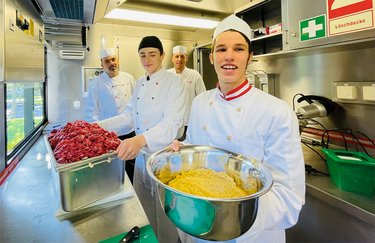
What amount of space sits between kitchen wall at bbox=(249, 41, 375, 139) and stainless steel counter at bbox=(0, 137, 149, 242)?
6.19 feet

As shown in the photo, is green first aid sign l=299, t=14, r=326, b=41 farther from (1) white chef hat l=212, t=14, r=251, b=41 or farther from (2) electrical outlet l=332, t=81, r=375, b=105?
(1) white chef hat l=212, t=14, r=251, b=41

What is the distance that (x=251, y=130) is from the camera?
1008mm

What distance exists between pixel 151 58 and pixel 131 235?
1499 millimetres

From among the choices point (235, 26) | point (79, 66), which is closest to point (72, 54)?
point (79, 66)

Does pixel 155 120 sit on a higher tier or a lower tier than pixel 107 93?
lower

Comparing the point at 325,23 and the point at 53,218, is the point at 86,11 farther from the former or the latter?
the point at 325,23

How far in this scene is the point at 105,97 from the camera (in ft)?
10.5

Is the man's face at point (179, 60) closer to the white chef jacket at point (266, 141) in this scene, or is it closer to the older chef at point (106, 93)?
the older chef at point (106, 93)

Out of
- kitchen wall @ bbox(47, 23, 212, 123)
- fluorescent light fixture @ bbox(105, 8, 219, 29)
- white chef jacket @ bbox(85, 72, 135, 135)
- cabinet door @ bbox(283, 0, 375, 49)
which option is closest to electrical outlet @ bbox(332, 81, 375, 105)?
cabinet door @ bbox(283, 0, 375, 49)

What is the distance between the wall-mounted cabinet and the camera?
100 inches

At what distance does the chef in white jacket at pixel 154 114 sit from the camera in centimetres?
186

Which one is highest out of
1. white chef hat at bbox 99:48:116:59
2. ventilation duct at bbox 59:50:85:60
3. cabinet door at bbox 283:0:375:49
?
ventilation duct at bbox 59:50:85:60

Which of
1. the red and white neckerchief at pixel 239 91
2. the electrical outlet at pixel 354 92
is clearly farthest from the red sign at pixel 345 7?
the red and white neckerchief at pixel 239 91

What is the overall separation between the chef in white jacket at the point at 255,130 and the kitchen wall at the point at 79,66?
10.1 ft
